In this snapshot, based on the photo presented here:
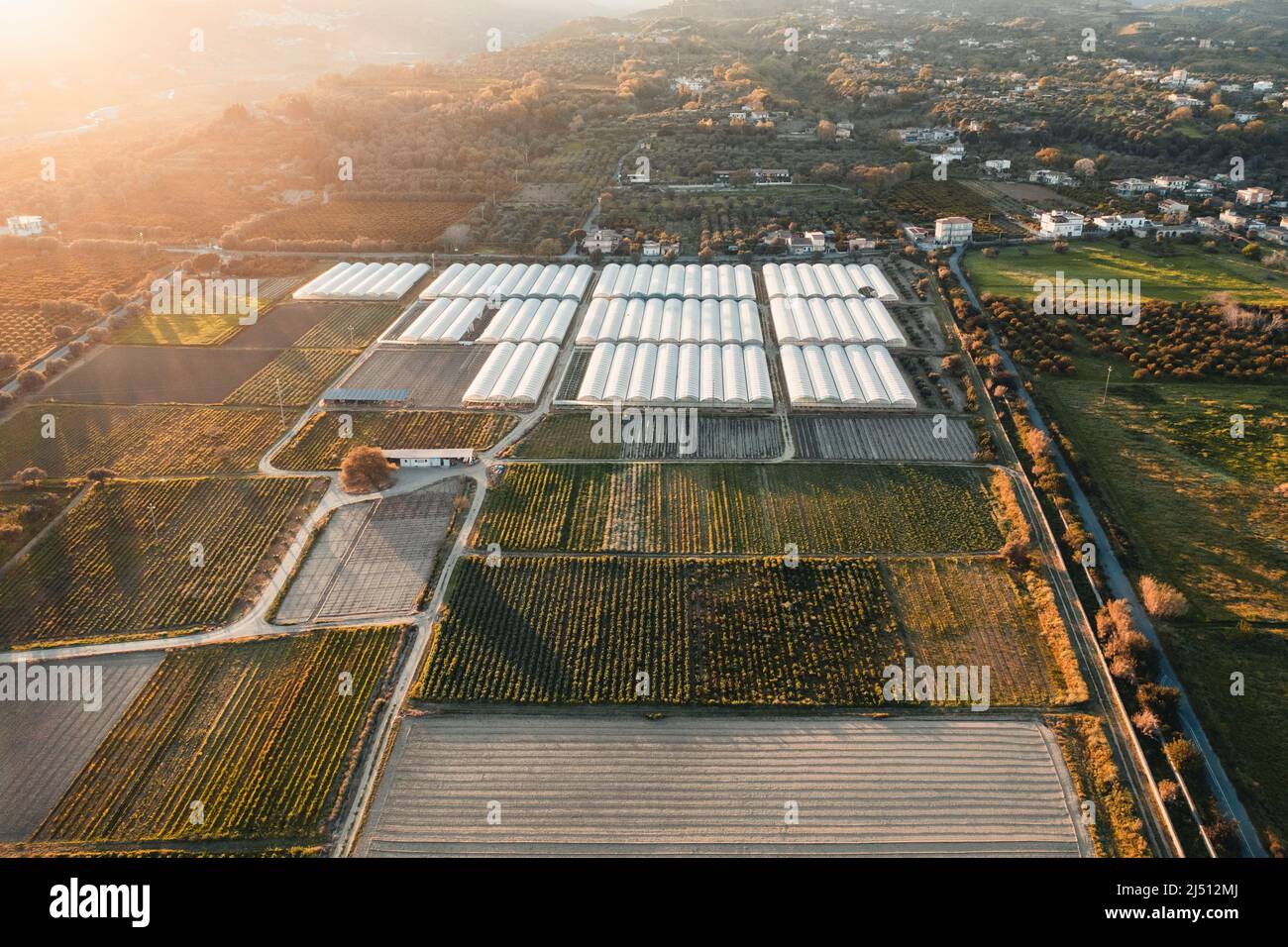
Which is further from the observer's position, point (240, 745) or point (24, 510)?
point (24, 510)

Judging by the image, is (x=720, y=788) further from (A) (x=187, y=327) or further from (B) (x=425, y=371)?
(A) (x=187, y=327)

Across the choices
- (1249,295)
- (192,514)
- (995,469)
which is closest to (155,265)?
(192,514)

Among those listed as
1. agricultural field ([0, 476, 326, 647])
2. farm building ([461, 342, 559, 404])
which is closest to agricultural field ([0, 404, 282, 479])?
agricultural field ([0, 476, 326, 647])

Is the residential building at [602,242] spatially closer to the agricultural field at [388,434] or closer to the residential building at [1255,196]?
the agricultural field at [388,434]

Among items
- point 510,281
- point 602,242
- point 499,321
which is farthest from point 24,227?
point 602,242

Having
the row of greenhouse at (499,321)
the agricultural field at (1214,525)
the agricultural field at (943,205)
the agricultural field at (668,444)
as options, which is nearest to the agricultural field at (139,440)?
the row of greenhouse at (499,321)

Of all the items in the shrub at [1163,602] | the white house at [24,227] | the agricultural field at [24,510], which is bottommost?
the shrub at [1163,602]
